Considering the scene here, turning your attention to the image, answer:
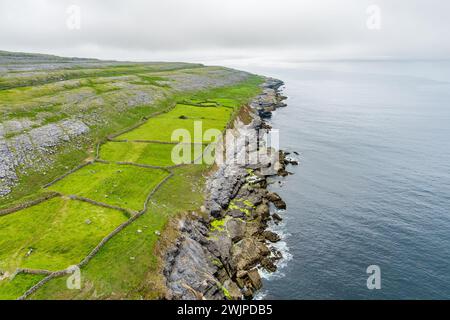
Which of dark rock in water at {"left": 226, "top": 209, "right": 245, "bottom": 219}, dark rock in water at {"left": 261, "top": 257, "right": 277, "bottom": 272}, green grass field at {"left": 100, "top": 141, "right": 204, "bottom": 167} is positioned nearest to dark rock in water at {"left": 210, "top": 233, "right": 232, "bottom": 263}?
dark rock in water at {"left": 261, "top": 257, "right": 277, "bottom": 272}

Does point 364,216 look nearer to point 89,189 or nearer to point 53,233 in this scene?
point 89,189

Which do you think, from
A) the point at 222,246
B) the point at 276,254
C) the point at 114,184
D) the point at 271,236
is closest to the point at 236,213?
the point at 271,236

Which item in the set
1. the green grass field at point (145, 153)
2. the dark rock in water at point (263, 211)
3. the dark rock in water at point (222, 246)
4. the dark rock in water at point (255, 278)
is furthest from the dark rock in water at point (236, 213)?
the green grass field at point (145, 153)

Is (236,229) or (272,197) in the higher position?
(272,197)

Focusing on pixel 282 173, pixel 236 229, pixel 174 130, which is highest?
pixel 174 130

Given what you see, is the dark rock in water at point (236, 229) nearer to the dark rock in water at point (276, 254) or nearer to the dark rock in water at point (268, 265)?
the dark rock in water at point (276, 254)

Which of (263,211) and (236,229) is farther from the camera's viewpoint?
(263,211)

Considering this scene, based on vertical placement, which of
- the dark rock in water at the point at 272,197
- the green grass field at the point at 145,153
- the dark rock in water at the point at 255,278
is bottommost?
the dark rock in water at the point at 255,278

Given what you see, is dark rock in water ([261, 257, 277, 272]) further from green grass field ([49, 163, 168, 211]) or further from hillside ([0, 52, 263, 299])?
green grass field ([49, 163, 168, 211])
